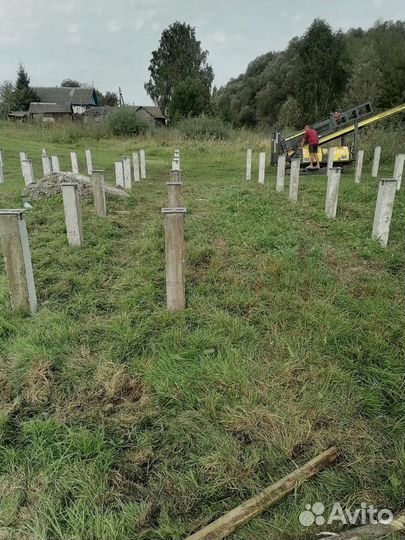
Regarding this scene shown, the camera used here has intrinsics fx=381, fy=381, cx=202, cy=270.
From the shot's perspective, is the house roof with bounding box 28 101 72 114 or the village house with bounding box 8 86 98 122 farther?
the village house with bounding box 8 86 98 122

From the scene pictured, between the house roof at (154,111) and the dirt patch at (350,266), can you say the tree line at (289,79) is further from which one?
the dirt patch at (350,266)

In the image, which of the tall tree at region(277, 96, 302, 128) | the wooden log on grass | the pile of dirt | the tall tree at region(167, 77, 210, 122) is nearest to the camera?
the wooden log on grass

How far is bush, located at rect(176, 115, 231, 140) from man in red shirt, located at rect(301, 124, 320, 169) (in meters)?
12.0

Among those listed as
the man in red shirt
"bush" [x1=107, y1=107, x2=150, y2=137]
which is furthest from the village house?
the man in red shirt

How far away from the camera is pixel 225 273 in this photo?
402 cm

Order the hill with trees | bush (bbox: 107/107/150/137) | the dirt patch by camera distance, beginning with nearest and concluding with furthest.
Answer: the dirt patch → bush (bbox: 107/107/150/137) → the hill with trees

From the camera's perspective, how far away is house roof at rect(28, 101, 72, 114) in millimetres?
43719

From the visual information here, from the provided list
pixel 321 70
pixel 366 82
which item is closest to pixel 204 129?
pixel 366 82

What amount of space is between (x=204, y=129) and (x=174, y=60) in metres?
25.4

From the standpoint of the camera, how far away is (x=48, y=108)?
46469 mm

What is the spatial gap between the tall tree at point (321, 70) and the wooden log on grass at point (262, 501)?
34.2m

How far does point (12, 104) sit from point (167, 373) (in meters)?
51.2

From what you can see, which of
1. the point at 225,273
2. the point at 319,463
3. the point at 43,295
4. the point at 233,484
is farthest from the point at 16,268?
the point at 319,463

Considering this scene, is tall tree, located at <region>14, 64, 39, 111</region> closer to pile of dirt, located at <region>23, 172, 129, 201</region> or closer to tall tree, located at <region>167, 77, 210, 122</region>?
tall tree, located at <region>167, 77, 210, 122</region>
